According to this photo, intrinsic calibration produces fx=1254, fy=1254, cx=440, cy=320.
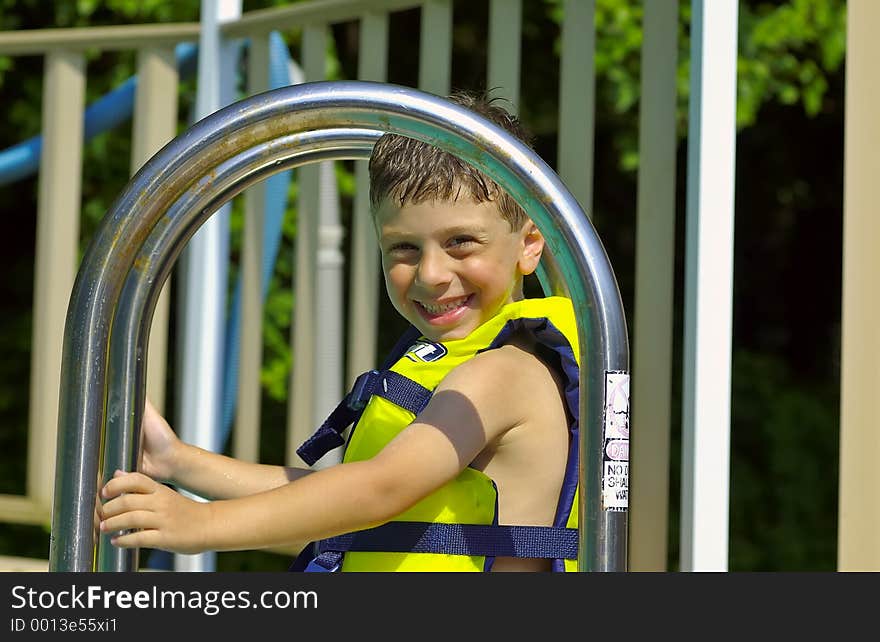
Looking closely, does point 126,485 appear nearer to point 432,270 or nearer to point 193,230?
point 193,230

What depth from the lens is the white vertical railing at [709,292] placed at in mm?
1899

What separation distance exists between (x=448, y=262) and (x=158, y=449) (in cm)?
45

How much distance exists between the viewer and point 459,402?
1.40 metres

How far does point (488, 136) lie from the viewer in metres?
1.10

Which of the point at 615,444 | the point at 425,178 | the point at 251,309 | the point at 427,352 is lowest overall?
the point at 615,444

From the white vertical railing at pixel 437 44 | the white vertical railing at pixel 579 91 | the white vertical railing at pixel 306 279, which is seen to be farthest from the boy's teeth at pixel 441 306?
the white vertical railing at pixel 306 279

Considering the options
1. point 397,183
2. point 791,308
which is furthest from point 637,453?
point 791,308

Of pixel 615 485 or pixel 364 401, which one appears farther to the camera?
pixel 364 401

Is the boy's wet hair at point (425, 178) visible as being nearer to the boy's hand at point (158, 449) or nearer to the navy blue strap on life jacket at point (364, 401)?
the navy blue strap on life jacket at point (364, 401)

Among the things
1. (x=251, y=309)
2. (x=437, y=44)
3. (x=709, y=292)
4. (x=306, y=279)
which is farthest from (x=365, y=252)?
(x=709, y=292)

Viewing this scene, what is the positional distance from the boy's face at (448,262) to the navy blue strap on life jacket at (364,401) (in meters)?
0.09

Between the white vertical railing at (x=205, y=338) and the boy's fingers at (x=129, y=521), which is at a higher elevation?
the white vertical railing at (x=205, y=338)

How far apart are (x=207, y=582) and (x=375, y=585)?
138mm

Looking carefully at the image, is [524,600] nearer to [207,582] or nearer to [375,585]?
[375,585]
